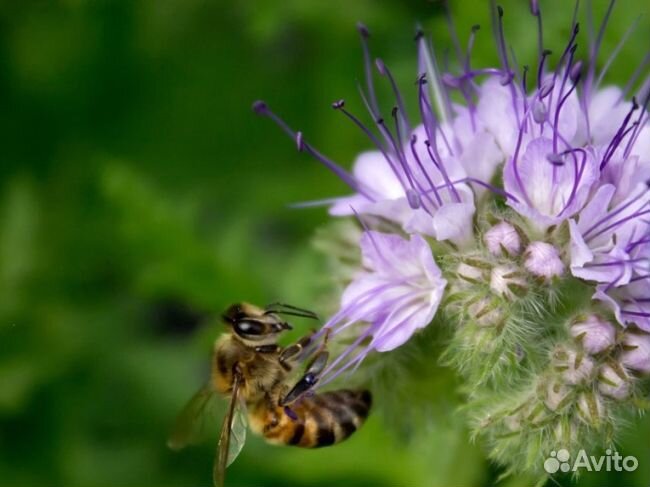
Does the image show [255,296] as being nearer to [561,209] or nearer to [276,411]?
[276,411]

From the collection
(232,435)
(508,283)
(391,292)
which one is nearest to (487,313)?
(508,283)

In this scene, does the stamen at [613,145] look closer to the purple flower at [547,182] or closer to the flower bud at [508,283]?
the purple flower at [547,182]

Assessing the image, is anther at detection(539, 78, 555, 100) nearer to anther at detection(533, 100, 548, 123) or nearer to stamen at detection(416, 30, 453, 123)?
anther at detection(533, 100, 548, 123)

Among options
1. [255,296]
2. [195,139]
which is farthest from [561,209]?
[195,139]

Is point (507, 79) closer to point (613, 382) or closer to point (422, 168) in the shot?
point (422, 168)

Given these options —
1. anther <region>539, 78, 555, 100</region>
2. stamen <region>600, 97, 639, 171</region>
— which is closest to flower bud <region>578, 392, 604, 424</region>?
stamen <region>600, 97, 639, 171</region>
